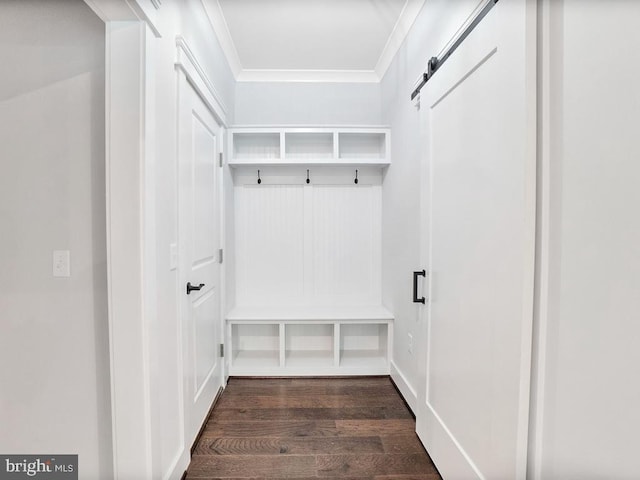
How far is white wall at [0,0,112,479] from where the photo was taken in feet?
4.29

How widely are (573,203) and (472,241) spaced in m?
0.45

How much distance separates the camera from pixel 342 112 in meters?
2.98

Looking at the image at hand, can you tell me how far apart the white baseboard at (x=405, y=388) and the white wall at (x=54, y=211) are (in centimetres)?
174

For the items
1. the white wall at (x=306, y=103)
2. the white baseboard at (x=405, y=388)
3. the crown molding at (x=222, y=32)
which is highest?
the crown molding at (x=222, y=32)

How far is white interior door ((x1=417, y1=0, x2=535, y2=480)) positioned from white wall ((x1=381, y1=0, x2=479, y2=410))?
0.27m

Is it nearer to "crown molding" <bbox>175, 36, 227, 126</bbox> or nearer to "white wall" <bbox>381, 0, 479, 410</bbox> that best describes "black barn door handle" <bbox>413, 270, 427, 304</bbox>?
"white wall" <bbox>381, 0, 479, 410</bbox>

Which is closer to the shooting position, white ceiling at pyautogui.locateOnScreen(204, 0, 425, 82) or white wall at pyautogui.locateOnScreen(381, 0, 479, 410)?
white wall at pyautogui.locateOnScreen(381, 0, 479, 410)

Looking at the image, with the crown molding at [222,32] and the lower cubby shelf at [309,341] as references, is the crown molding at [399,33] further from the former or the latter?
the lower cubby shelf at [309,341]

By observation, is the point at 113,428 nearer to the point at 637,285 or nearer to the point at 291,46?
the point at 637,285

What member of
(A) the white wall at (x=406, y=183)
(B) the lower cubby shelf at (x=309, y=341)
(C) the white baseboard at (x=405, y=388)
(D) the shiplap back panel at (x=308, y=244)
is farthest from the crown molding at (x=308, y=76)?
(C) the white baseboard at (x=405, y=388)

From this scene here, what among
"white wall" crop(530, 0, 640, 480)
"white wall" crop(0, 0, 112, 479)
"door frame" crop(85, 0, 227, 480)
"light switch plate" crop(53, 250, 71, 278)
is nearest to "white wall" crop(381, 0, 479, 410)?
"white wall" crop(530, 0, 640, 480)

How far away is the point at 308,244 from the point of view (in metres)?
3.05

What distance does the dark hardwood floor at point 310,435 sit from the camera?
167 cm

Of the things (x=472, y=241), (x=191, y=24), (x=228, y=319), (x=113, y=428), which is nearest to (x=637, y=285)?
(x=472, y=241)
